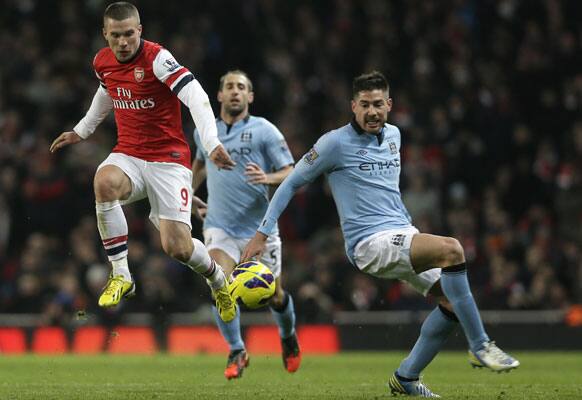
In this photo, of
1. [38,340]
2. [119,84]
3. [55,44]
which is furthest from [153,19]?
[119,84]

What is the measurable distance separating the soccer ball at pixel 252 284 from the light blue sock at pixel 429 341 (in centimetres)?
118

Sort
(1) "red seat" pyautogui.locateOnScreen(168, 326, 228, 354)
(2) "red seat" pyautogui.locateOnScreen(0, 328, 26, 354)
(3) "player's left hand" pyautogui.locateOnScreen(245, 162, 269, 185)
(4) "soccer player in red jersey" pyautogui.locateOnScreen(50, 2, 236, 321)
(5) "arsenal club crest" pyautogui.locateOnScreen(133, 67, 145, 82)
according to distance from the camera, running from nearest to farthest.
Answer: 1. (4) "soccer player in red jersey" pyautogui.locateOnScreen(50, 2, 236, 321)
2. (5) "arsenal club crest" pyautogui.locateOnScreen(133, 67, 145, 82)
3. (3) "player's left hand" pyautogui.locateOnScreen(245, 162, 269, 185)
4. (1) "red seat" pyautogui.locateOnScreen(168, 326, 228, 354)
5. (2) "red seat" pyautogui.locateOnScreen(0, 328, 26, 354)

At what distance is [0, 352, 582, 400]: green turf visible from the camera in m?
8.92

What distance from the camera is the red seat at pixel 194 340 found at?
16.1m

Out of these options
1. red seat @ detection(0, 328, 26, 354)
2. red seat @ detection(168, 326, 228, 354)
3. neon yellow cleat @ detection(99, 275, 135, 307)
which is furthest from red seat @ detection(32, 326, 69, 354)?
neon yellow cleat @ detection(99, 275, 135, 307)

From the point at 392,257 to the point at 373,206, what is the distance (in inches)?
18.4

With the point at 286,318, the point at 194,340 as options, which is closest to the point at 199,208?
the point at 286,318

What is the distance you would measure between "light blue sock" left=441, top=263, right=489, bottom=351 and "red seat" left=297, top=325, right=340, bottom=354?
788 cm

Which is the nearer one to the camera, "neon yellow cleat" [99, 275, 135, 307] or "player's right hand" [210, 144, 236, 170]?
"player's right hand" [210, 144, 236, 170]

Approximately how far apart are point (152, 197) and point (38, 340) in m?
7.81

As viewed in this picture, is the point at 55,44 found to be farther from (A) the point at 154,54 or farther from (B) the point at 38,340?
(A) the point at 154,54

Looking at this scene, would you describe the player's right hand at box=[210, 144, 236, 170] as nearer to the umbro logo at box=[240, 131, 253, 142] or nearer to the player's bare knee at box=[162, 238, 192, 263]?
the player's bare knee at box=[162, 238, 192, 263]

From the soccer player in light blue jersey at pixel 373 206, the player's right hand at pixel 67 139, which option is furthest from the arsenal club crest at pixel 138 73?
the soccer player in light blue jersey at pixel 373 206

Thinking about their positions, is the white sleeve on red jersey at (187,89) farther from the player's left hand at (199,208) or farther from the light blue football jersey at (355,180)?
the player's left hand at (199,208)
